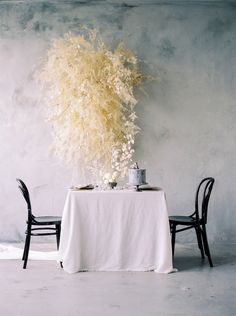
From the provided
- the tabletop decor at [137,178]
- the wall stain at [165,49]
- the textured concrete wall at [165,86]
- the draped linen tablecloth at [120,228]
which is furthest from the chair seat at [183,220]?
the wall stain at [165,49]

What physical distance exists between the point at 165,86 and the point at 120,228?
215 cm

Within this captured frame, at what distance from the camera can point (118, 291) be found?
3.95 meters

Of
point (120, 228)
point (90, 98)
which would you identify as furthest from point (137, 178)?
point (90, 98)

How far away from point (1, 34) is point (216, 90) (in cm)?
273

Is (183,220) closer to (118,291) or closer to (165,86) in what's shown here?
(118,291)

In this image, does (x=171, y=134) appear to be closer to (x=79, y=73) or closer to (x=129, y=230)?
(x=79, y=73)

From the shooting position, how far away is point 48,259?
5121 mm

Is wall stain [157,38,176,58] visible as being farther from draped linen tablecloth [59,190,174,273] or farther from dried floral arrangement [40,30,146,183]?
draped linen tablecloth [59,190,174,273]

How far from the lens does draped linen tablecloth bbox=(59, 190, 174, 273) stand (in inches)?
180

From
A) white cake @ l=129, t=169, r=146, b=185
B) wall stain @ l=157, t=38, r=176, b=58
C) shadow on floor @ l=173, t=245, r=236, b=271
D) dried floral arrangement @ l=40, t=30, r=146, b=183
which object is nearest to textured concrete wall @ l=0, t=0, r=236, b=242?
wall stain @ l=157, t=38, r=176, b=58

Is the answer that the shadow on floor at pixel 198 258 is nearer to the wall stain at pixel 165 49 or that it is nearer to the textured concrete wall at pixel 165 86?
the textured concrete wall at pixel 165 86

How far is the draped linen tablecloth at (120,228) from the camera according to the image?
4.58 m

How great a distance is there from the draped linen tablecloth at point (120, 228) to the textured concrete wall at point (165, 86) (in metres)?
1.39

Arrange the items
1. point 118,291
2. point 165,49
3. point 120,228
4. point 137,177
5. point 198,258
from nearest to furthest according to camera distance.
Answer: point 118,291 < point 120,228 < point 137,177 < point 198,258 < point 165,49
